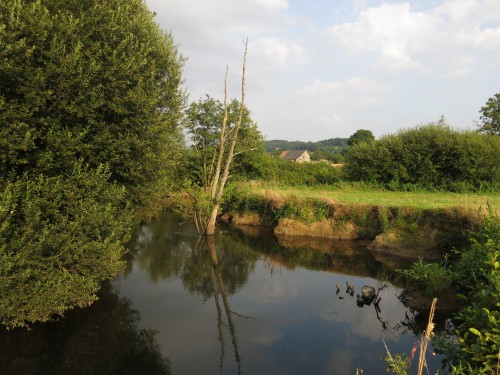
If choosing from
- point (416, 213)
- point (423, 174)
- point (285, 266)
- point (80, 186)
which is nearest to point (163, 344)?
point (80, 186)

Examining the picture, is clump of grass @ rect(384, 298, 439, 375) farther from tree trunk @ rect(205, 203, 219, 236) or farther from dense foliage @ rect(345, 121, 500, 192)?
dense foliage @ rect(345, 121, 500, 192)

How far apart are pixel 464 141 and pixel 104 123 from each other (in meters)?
27.1

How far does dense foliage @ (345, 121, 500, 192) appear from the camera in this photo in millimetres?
26906

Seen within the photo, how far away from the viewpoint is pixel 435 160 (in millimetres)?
28203

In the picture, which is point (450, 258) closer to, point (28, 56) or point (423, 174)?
point (423, 174)

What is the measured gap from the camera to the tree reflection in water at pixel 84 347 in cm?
842

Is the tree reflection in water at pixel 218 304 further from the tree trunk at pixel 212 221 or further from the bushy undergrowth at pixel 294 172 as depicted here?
the bushy undergrowth at pixel 294 172

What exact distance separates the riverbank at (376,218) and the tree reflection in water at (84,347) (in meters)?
13.1

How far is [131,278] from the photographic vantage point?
14859mm

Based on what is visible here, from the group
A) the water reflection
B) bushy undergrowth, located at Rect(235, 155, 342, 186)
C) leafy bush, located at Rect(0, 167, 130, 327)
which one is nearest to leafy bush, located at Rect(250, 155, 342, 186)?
bushy undergrowth, located at Rect(235, 155, 342, 186)

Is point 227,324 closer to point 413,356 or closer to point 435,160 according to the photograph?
point 413,356

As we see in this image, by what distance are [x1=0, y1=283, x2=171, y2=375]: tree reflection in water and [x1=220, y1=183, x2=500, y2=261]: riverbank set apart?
516 inches

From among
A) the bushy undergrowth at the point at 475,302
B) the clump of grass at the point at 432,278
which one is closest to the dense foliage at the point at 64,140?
the bushy undergrowth at the point at 475,302

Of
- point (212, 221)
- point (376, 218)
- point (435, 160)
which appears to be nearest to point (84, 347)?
point (212, 221)
